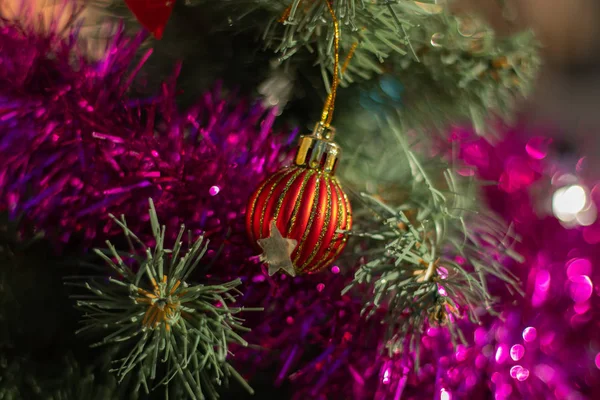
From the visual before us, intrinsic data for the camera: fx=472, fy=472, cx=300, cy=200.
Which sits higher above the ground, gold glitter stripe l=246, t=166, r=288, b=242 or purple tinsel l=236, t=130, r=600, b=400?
gold glitter stripe l=246, t=166, r=288, b=242

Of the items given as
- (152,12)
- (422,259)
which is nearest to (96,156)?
(152,12)

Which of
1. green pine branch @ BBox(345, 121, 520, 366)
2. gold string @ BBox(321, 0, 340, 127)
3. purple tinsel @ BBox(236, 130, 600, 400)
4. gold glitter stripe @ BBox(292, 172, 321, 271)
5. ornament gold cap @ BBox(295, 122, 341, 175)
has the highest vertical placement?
gold string @ BBox(321, 0, 340, 127)

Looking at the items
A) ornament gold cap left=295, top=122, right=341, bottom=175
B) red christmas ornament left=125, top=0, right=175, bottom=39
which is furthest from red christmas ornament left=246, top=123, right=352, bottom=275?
red christmas ornament left=125, top=0, right=175, bottom=39

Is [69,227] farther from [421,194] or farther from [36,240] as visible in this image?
[421,194]

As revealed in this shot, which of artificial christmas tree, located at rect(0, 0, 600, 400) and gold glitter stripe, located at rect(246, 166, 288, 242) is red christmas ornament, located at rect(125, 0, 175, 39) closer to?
artificial christmas tree, located at rect(0, 0, 600, 400)

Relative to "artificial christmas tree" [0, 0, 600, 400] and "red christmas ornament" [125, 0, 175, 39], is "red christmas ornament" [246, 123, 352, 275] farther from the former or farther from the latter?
"red christmas ornament" [125, 0, 175, 39]
